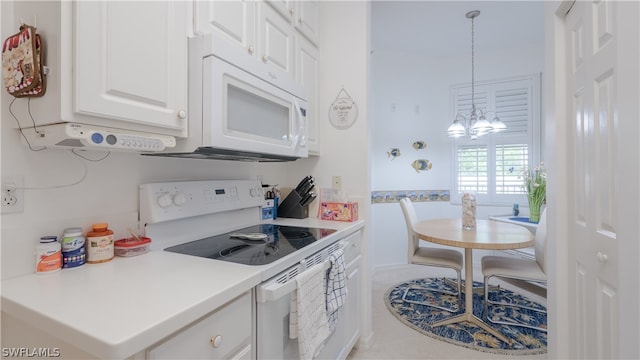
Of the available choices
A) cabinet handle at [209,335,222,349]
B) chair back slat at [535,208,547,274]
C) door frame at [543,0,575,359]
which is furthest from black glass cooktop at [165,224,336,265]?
chair back slat at [535,208,547,274]

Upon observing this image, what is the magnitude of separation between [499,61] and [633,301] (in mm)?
3793

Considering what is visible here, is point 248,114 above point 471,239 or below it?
above

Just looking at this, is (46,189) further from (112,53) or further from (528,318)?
(528,318)

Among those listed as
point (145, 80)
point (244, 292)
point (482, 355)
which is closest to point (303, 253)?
point (244, 292)

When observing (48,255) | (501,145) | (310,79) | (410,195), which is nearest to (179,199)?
(48,255)

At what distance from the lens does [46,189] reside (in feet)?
3.14

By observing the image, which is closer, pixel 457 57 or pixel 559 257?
pixel 559 257

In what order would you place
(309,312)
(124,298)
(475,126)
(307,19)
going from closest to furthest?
(124,298)
(309,312)
(307,19)
(475,126)

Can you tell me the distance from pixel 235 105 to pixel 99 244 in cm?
74

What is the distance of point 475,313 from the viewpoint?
241 cm

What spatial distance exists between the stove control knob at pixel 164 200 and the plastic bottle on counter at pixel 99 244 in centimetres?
22

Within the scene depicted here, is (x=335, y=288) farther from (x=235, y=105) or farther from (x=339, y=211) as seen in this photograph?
(x=235, y=105)

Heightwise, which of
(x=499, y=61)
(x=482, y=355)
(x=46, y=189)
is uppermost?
(x=499, y=61)

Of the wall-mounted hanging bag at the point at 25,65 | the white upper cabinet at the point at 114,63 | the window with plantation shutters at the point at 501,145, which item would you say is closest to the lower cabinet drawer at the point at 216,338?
the white upper cabinet at the point at 114,63
